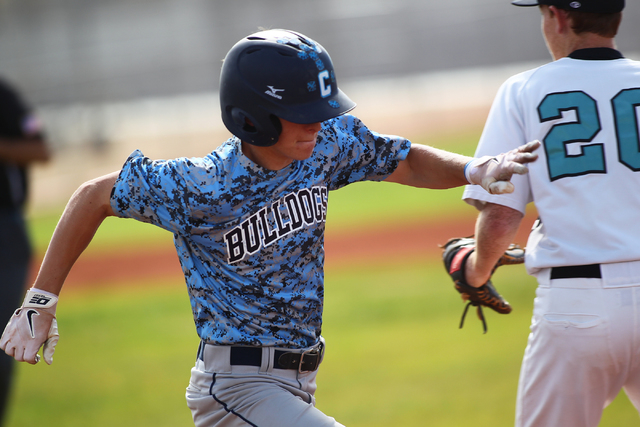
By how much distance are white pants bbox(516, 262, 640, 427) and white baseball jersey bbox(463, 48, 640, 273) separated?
0.35ft

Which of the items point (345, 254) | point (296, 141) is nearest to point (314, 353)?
point (296, 141)

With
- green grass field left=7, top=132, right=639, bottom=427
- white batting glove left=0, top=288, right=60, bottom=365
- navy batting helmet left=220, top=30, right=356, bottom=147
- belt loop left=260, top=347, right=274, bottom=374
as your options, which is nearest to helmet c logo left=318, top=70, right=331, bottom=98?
navy batting helmet left=220, top=30, right=356, bottom=147

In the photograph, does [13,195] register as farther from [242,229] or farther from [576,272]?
[576,272]

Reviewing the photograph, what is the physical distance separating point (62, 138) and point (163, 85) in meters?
8.33

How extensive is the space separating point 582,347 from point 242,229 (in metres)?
1.46

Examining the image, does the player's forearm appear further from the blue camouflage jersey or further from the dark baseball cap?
the dark baseball cap

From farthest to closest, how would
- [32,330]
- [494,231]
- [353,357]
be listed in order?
[353,357] → [494,231] → [32,330]

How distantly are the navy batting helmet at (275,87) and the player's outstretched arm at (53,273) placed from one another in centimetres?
58

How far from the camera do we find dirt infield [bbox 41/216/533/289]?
484 inches

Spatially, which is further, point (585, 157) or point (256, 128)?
point (585, 157)

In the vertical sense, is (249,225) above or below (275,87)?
below

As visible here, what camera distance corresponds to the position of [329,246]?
13523 millimetres

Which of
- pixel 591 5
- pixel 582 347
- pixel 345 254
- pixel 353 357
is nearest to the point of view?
pixel 582 347

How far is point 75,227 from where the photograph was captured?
8.62 feet
